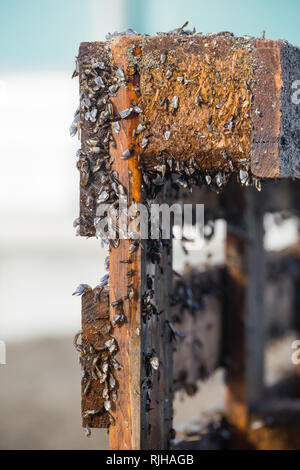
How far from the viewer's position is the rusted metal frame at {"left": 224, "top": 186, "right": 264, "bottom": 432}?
3393 millimetres

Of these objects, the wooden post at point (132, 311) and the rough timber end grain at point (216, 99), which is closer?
the rough timber end grain at point (216, 99)

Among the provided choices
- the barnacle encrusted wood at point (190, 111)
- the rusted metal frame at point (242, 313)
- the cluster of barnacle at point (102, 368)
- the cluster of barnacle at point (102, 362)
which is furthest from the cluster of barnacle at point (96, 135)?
the rusted metal frame at point (242, 313)

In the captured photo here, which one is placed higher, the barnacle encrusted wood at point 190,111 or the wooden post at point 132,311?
the barnacle encrusted wood at point 190,111

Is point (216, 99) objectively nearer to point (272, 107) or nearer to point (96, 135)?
point (272, 107)

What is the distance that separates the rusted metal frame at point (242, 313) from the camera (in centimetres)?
339

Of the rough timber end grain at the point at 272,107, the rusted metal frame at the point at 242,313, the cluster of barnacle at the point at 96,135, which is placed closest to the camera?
the rough timber end grain at the point at 272,107

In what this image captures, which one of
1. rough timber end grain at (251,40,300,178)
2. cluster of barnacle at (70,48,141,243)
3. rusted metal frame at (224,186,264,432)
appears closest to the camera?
rough timber end grain at (251,40,300,178)

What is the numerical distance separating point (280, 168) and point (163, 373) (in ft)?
2.97

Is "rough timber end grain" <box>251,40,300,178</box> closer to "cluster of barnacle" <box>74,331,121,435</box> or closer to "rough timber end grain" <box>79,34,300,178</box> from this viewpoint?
"rough timber end grain" <box>79,34,300,178</box>

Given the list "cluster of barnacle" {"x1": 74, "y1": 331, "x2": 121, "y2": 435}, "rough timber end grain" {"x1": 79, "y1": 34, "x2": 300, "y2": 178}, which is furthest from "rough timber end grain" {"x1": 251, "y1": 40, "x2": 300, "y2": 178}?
"cluster of barnacle" {"x1": 74, "y1": 331, "x2": 121, "y2": 435}

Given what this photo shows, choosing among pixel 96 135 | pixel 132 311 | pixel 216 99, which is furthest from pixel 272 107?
pixel 132 311

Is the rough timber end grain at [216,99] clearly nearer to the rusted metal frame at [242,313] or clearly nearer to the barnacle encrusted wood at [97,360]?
the barnacle encrusted wood at [97,360]

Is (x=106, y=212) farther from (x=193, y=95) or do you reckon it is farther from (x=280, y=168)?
(x=280, y=168)
